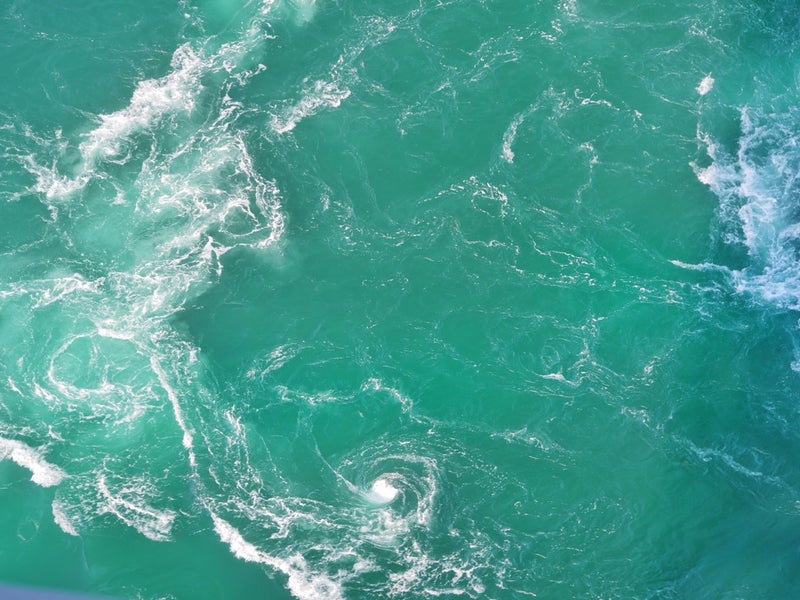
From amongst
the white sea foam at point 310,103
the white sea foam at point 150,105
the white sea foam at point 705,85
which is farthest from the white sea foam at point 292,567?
the white sea foam at point 705,85

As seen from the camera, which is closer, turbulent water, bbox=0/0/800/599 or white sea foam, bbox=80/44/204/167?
turbulent water, bbox=0/0/800/599

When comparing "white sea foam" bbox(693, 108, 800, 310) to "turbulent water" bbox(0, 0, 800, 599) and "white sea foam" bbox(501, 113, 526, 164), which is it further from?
"white sea foam" bbox(501, 113, 526, 164)

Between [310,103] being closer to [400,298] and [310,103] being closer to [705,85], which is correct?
[400,298]

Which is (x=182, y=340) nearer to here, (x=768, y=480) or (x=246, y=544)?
(x=246, y=544)

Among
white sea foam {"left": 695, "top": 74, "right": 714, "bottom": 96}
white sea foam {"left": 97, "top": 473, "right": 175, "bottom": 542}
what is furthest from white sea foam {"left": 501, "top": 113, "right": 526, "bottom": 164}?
white sea foam {"left": 97, "top": 473, "right": 175, "bottom": 542}

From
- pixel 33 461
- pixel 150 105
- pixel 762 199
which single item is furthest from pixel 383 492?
pixel 762 199

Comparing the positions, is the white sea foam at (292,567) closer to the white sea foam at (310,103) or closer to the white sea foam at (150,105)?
the white sea foam at (150,105)
